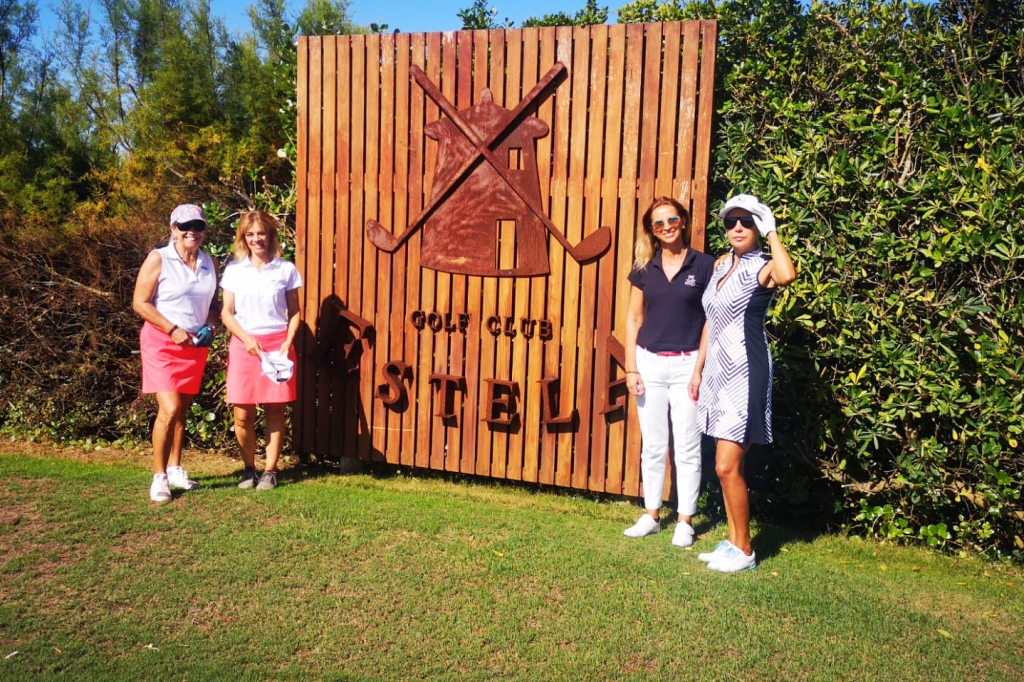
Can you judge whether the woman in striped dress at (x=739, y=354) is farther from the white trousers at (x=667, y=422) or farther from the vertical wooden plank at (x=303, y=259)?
the vertical wooden plank at (x=303, y=259)

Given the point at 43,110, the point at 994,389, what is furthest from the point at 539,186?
the point at 43,110

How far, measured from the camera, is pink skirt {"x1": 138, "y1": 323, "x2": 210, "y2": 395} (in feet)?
17.4

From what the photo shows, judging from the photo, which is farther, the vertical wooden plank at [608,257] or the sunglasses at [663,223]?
the vertical wooden plank at [608,257]

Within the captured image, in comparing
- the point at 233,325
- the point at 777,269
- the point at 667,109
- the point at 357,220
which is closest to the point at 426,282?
the point at 357,220

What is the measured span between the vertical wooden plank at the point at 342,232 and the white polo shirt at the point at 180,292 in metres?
0.95

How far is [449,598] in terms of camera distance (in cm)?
403

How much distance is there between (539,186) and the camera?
5375 millimetres

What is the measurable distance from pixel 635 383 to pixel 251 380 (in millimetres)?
2419

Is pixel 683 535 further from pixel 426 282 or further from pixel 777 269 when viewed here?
pixel 426 282

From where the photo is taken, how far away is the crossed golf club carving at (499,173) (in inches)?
207

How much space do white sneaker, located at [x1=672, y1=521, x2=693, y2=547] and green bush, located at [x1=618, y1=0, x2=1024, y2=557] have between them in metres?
0.71

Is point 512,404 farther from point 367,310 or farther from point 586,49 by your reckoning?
point 586,49

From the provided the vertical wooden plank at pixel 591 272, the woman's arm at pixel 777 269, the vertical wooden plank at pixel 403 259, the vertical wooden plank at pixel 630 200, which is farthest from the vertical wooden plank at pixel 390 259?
the woman's arm at pixel 777 269

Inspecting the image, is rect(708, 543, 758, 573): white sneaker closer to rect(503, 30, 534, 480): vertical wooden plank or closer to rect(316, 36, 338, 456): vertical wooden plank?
rect(503, 30, 534, 480): vertical wooden plank
